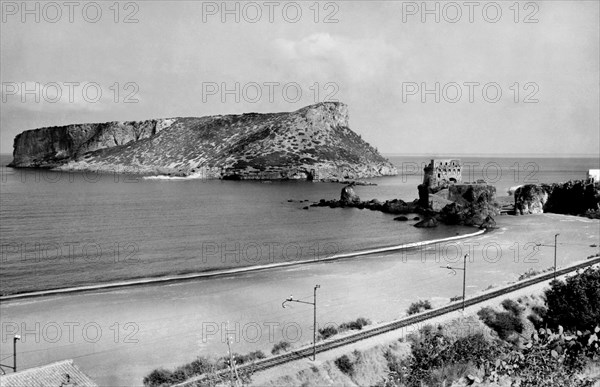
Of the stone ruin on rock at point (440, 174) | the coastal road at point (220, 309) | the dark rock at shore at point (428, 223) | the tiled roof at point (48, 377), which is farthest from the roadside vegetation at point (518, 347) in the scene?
the stone ruin on rock at point (440, 174)

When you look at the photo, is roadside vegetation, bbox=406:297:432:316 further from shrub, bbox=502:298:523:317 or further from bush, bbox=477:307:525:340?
shrub, bbox=502:298:523:317

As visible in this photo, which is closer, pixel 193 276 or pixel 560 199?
pixel 193 276

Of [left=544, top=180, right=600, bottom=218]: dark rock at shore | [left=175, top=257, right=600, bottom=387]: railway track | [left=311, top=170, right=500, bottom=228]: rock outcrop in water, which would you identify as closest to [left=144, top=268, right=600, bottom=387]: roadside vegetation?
[left=175, top=257, right=600, bottom=387]: railway track

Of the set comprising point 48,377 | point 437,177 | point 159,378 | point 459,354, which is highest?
point 437,177

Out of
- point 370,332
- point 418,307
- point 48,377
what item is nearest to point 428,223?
point 418,307

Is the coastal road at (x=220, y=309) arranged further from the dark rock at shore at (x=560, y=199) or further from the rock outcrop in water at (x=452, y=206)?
the dark rock at shore at (x=560, y=199)

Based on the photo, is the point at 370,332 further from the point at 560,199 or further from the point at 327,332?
the point at 560,199
